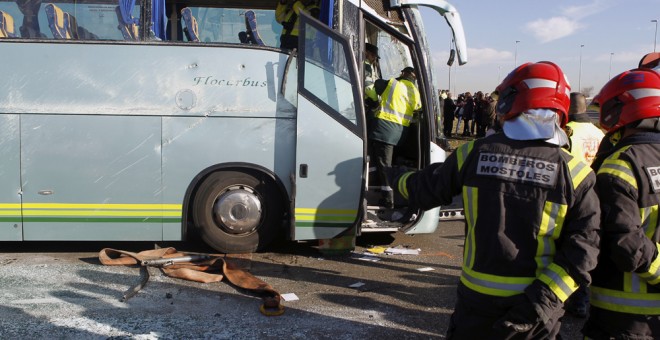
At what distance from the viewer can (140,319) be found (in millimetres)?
4348

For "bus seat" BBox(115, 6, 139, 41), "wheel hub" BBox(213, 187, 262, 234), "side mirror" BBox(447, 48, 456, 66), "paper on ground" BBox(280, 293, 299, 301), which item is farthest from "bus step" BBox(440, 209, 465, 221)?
"bus seat" BBox(115, 6, 139, 41)

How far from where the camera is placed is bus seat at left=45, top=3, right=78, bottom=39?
18.9 feet

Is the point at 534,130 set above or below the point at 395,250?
above

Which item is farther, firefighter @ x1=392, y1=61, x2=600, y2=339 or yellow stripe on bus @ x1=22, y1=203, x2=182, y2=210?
yellow stripe on bus @ x1=22, y1=203, x2=182, y2=210

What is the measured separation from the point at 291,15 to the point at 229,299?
3061mm

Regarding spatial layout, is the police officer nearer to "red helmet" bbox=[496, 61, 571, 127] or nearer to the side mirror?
the side mirror

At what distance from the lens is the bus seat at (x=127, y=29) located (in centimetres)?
576

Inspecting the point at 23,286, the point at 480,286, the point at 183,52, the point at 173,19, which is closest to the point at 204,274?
the point at 23,286

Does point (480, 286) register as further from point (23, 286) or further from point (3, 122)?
point (3, 122)

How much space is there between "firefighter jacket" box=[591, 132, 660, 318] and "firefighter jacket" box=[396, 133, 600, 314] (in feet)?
0.54

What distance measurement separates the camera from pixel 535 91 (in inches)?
94.4

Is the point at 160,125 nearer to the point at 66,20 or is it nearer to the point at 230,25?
the point at 230,25

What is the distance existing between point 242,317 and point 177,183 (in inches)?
75.3

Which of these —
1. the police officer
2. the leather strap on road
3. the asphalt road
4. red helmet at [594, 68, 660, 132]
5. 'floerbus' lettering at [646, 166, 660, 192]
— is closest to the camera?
'floerbus' lettering at [646, 166, 660, 192]
